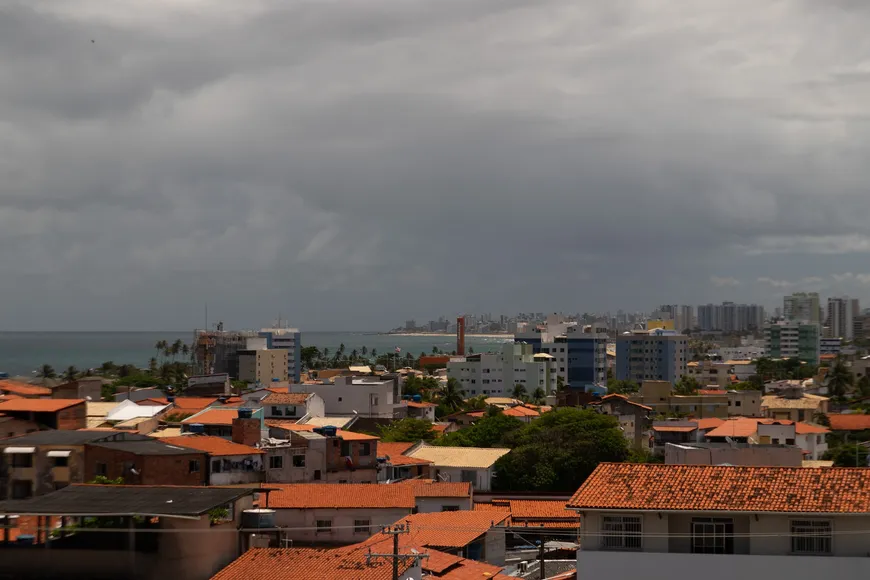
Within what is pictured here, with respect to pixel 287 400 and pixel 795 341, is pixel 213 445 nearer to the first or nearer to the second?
pixel 287 400

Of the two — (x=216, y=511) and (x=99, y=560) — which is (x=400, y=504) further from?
(x=99, y=560)

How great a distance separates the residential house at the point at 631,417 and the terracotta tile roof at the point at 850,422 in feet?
34.5

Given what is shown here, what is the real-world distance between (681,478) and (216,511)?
19.4 ft

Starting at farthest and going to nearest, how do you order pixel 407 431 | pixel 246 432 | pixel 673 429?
pixel 673 429
pixel 407 431
pixel 246 432

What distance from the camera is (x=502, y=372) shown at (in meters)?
97.2

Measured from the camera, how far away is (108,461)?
699 inches

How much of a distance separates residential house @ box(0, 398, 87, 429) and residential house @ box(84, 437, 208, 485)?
2421 mm

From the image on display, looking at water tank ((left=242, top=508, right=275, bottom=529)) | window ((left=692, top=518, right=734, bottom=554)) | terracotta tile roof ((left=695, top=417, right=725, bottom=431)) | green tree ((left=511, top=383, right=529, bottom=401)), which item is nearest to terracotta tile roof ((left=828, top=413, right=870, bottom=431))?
terracotta tile roof ((left=695, top=417, right=725, bottom=431))

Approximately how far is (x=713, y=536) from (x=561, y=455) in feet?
76.7

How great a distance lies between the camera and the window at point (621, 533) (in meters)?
12.6

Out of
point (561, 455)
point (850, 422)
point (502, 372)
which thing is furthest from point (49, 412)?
point (502, 372)

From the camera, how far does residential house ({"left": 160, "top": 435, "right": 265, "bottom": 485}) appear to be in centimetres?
2339

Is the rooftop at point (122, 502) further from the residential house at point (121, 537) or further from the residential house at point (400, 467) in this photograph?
the residential house at point (400, 467)

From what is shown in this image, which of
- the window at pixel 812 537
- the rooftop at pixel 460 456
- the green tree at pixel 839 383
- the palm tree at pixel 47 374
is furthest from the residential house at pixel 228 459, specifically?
the green tree at pixel 839 383
